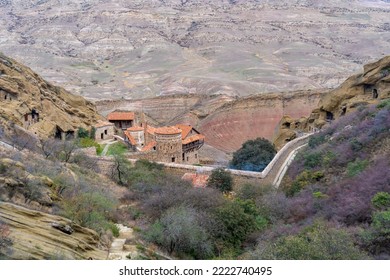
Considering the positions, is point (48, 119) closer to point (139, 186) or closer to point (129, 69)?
point (139, 186)

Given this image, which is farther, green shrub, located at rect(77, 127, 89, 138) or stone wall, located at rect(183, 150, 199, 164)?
stone wall, located at rect(183, 150, 199, 164)

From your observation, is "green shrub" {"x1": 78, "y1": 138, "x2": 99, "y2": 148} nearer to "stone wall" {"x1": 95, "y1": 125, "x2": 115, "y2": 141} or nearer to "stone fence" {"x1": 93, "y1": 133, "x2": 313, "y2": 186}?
"stone wall" {"x1": 95, "y1": 125, "x2": 115, "y2": 141}

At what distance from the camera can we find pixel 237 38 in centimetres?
11419

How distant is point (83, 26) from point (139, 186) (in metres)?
119

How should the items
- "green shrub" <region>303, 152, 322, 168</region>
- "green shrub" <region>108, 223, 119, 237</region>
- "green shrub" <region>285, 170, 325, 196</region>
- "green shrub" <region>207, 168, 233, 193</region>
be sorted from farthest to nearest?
"green shrub" <region>207, 168, 233, 193</region> → "green shrub" <region>303, 152, 322, 168</region> → "green shrub" <region>285, 170, 325, 196</region> → "green shrub" <region>108, 223, 119, 237</region>

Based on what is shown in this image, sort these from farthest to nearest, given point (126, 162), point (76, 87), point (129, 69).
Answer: point (129, 69), point (76, 87), point (126, 162)

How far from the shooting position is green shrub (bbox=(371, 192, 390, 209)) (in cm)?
1141

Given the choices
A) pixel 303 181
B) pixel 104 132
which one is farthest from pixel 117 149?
pixel 303 181

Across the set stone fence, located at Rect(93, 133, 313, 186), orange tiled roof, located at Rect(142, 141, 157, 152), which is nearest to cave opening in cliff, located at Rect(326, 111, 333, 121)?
stone fence, located at Rect(93, 133, 313, 186)

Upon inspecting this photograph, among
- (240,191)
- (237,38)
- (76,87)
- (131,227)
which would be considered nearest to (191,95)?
(76,87)

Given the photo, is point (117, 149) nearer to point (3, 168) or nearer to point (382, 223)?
point (3, 168)

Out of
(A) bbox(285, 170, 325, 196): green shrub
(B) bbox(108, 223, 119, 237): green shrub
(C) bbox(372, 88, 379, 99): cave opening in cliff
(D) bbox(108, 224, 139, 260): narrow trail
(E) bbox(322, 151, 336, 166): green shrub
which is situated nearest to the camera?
Result: (D) bbox(108, 224, 139, 260): narrow trail

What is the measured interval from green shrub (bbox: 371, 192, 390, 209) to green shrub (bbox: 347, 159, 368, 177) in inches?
133

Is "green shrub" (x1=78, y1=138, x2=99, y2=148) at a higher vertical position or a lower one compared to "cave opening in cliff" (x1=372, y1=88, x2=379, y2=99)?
lower
